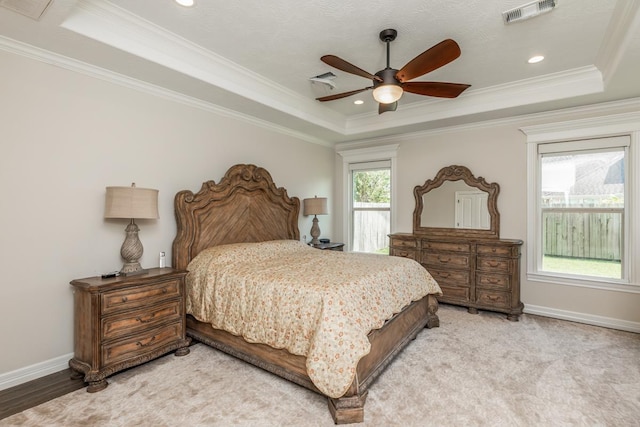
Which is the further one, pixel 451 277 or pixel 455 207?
pixel 455 207

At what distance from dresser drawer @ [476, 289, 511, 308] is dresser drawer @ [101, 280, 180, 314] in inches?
143

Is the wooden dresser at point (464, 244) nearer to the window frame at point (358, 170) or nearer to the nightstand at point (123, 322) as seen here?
the window frame at point (358, 170)

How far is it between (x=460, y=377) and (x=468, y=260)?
198 cm

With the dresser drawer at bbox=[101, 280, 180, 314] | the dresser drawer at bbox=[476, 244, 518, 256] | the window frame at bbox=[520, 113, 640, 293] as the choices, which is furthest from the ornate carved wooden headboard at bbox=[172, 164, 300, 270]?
the window frame at bbox=[520, 113, 640, 293]

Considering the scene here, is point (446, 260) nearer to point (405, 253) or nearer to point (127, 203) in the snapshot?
point (405, 253)

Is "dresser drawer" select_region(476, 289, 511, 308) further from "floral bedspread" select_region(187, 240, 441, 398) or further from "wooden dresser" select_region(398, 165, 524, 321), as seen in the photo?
"floral bedspread" select_region(187, 240, 441, 398)

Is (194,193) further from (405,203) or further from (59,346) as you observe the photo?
(405,203)

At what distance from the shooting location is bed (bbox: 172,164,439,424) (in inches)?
88.0

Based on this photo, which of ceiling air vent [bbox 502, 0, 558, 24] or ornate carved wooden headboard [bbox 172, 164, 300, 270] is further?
ornate carved wooden headboard [bbox 172, 164, 300, 270]

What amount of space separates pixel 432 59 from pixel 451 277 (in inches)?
119

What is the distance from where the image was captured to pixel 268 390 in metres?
2.36

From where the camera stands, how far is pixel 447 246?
14.3ft

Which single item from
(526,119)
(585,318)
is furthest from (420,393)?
(526,119)

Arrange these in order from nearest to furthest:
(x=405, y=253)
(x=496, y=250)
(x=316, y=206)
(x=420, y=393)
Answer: (x=420, y=393)
(x=496, y=250)
(x=405, y=253)
(x=316, y=206)
